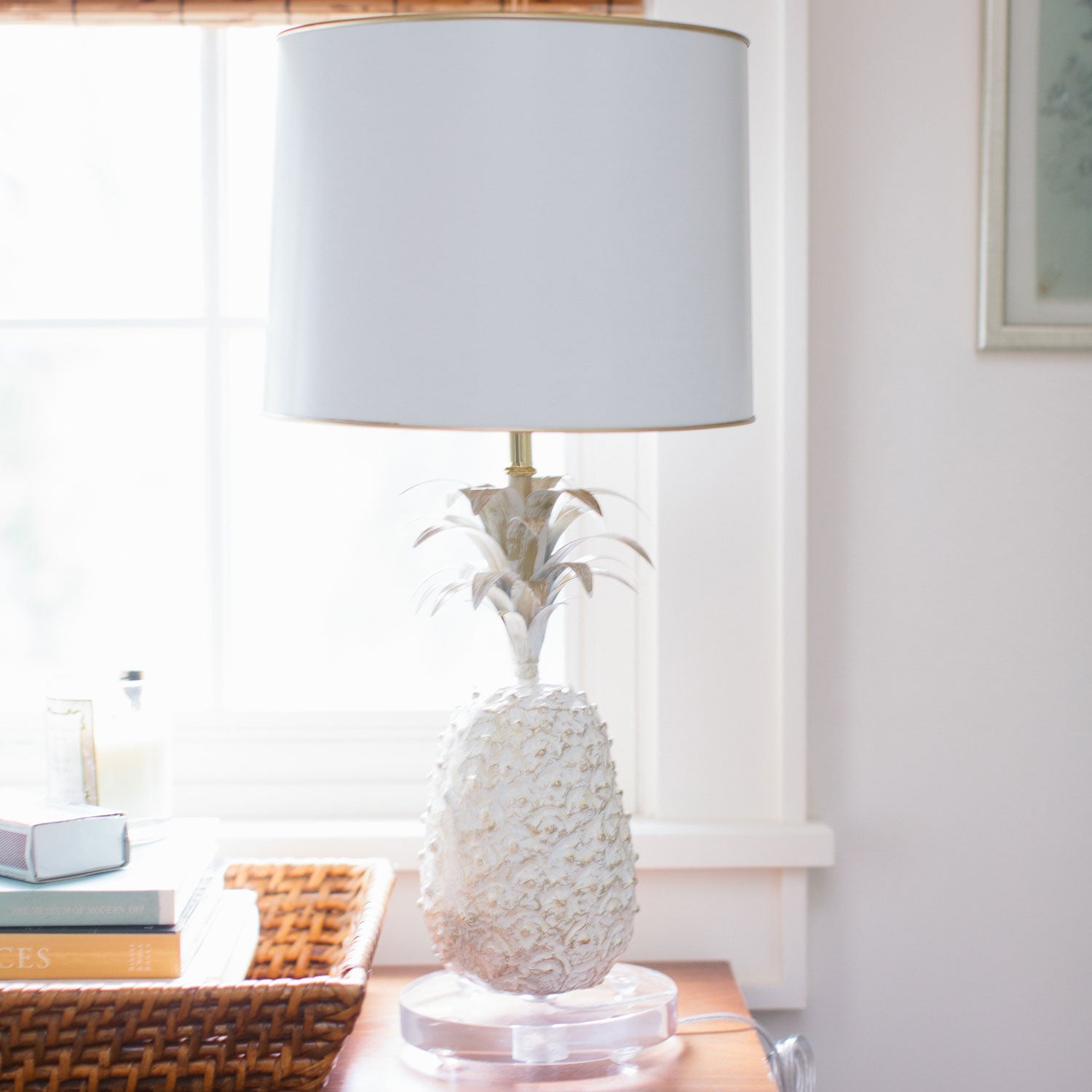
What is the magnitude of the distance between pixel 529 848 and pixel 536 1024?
166mm

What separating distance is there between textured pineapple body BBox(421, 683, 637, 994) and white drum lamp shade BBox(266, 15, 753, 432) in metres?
0.28

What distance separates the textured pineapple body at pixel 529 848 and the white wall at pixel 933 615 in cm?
43

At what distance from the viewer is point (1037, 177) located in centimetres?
131

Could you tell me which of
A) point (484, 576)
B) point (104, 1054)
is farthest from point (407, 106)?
point (104, 1054)

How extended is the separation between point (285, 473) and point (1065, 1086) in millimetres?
1143

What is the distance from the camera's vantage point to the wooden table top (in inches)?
38.9

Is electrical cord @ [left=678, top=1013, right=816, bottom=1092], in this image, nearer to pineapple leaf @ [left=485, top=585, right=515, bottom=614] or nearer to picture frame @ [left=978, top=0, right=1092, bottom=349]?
pineapple leaf @ [left=485, top=585, right=515, bottom=614]

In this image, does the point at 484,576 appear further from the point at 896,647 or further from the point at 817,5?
the point at 817,5

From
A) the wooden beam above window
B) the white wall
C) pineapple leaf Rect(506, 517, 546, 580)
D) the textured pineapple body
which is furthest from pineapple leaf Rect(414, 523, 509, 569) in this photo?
the wooden beam above window

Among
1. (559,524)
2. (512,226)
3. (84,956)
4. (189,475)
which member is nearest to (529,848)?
(559,524)

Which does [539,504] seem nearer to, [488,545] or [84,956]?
[488,545]

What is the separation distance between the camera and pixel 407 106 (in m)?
0.83

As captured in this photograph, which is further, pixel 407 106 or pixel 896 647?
pixel 896 647

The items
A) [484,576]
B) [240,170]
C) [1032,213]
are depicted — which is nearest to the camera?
[484,576]
